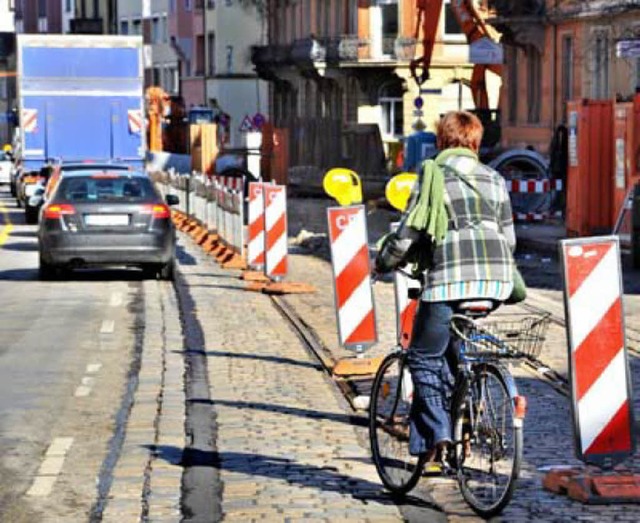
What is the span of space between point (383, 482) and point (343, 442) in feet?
5.16

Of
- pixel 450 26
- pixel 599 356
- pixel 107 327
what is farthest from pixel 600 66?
pixel 599 356

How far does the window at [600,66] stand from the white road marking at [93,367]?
110ft

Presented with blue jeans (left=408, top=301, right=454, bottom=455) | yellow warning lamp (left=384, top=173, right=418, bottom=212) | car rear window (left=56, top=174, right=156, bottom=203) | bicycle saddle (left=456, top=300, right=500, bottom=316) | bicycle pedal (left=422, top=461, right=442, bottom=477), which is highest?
yellow warning lamp (left=384, top=173, right=418, bottom=212)

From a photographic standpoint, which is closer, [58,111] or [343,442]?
[343,442]

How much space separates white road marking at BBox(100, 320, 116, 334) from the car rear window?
5660mm

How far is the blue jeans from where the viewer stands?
29.1 ft

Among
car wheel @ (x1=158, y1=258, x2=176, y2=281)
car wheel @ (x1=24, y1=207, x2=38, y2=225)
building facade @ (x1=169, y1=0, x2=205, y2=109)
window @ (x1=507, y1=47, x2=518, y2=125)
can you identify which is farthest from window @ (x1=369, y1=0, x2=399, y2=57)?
car wheel @ (x1=158, y1=258, x2=176, y2=281)

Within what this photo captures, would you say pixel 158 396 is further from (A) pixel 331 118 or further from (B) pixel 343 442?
(A) pixel 331 118

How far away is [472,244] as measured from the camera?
8.80 m

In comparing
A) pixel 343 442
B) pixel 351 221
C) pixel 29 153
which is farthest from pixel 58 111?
pixel 343 442

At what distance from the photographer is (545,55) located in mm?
→ 53156

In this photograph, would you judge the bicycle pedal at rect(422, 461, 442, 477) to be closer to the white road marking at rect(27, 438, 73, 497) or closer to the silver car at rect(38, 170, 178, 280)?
the white road marking at rect(27, 438, 73, 497)

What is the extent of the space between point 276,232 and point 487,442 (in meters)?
13.3

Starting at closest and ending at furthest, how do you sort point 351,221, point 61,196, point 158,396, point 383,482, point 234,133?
point 383,482 → point 158,396 → point 351,221 → point 61,196 → point 234,133
